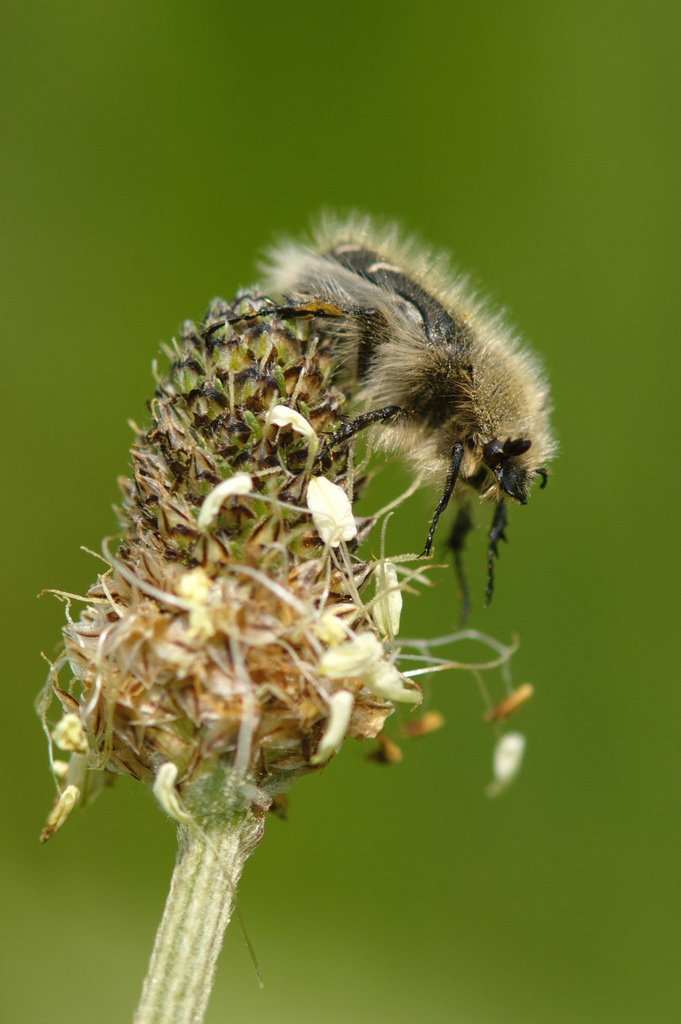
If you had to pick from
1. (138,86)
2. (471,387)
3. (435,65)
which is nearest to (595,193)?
(435,65)

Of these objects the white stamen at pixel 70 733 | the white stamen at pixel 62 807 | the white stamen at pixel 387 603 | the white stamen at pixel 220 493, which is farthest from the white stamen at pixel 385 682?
the white stamen at pixel 62 807

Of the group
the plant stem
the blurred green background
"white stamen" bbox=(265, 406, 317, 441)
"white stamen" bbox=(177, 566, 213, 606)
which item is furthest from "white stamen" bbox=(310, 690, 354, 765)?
the blurred green background

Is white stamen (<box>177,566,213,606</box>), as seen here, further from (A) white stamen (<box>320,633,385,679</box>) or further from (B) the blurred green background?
(B) the blurred green background

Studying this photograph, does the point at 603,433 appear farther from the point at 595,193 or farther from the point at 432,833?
the point at 432,833

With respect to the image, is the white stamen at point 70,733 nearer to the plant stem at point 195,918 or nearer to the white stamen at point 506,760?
the plant stem at point 195,918

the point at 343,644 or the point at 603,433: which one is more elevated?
the point at 603,433

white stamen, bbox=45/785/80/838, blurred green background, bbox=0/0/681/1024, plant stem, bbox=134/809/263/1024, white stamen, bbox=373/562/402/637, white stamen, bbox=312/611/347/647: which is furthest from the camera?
blurred green background, bbox=0/0/681/1024

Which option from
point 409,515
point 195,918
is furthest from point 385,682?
point 409,515
